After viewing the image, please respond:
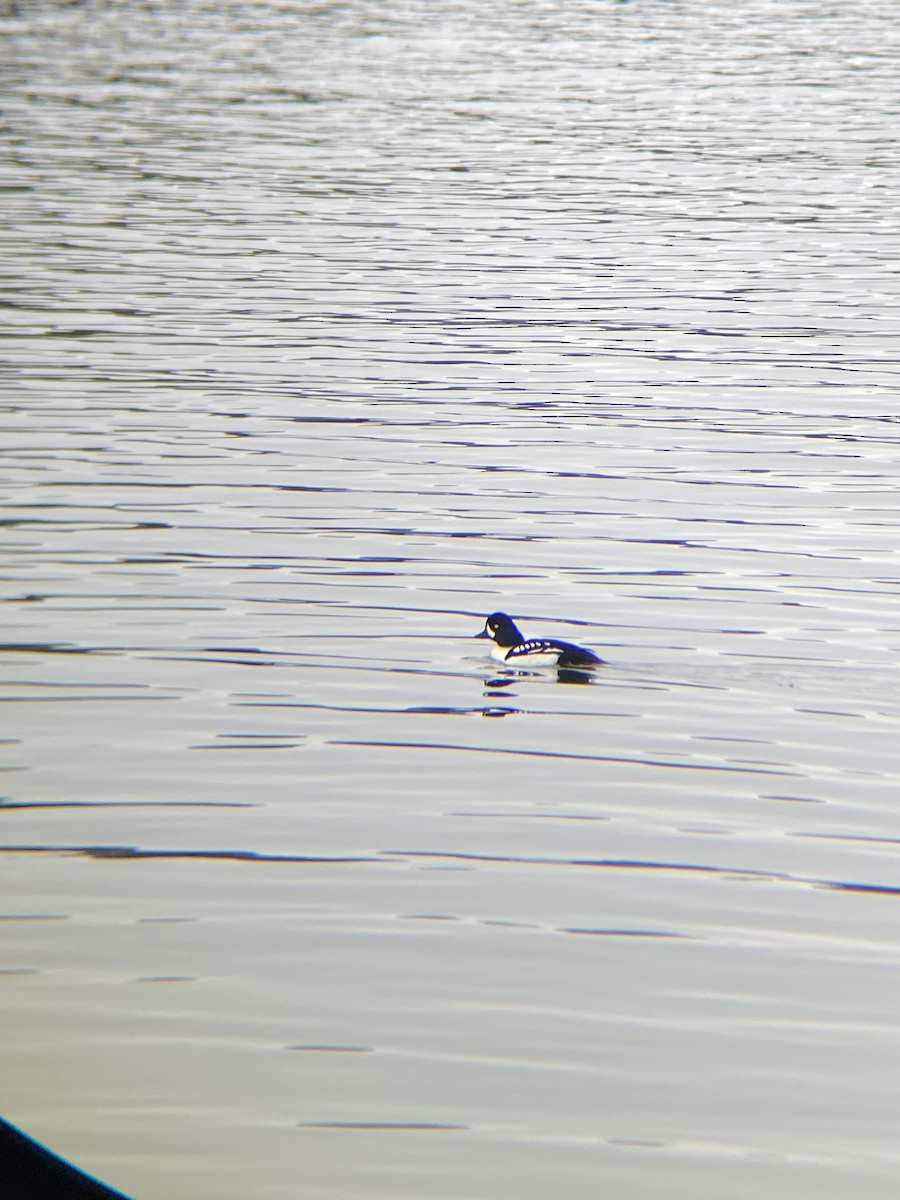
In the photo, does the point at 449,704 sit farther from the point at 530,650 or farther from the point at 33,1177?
the point at 33,1177

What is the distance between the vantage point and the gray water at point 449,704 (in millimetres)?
7219

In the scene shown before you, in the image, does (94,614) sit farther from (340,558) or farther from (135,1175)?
(135,1175)

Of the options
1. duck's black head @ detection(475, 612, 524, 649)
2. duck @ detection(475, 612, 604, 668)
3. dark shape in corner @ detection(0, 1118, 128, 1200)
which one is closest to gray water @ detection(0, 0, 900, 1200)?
duck @ detection(475, 612, 604, 668)

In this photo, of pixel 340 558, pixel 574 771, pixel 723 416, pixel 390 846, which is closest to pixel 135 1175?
pixel 390 846

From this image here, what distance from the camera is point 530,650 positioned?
12.2m

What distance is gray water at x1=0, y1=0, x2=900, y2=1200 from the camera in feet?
23.7

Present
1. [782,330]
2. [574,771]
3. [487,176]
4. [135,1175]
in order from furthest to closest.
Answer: [487,176], [782,330], [574,771], [135,1175]

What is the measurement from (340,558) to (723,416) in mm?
6109

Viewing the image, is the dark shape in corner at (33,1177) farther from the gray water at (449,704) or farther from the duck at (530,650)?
the duck at (530,650)

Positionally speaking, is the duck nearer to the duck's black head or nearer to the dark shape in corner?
the duck's black head

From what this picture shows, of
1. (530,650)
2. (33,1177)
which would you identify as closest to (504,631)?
(530,650)

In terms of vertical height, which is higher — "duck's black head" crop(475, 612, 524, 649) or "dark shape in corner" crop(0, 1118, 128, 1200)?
"dark shape in corner" crop(0, 1118, 128, 1200)

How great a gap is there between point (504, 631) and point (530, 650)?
1.12 feet

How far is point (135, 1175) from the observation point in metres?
6.65
